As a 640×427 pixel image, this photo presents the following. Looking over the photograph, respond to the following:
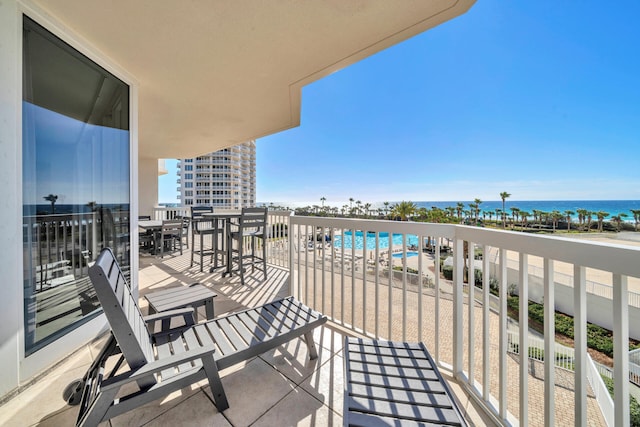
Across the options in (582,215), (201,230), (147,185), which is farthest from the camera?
(582,215)

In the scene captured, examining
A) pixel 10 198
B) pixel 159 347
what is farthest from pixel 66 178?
pixel 159 347

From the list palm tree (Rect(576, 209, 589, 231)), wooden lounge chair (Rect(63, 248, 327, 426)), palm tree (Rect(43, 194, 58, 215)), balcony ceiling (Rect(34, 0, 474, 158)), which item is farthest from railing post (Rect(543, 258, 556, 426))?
palm tree (Rect(576, 209, 589, 231))

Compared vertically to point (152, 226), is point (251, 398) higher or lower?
lower

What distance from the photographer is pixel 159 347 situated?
1538mm

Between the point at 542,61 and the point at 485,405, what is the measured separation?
99.8ft

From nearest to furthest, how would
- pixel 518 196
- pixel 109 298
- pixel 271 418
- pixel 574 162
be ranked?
pixel 109 298, pixel 271 418, pixel 574 162, pixel 518 196

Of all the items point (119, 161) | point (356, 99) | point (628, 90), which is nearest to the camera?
point (119, 161)

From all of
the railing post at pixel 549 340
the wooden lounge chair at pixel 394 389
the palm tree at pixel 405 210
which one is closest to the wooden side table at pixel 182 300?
the wooden lounge chair at pixel 394 389

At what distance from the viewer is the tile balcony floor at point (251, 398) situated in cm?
136

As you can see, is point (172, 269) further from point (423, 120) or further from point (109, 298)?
point (423, 120)

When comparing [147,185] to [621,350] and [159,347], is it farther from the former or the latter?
[621,350]

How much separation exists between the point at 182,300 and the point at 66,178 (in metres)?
1.49

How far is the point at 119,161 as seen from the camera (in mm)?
2609

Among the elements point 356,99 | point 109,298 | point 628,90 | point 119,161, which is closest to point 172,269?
point 119,161
